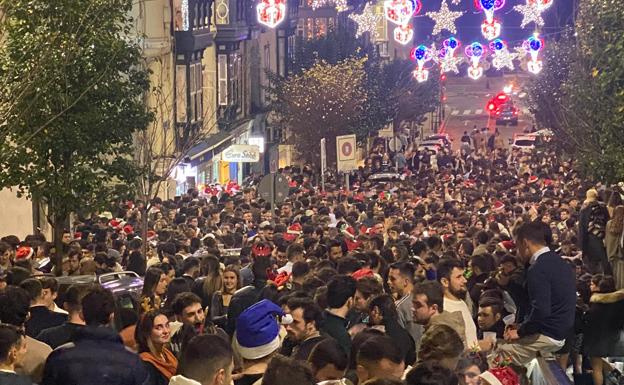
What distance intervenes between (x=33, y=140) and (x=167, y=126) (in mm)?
22262

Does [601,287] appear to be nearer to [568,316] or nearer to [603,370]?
[603,370]

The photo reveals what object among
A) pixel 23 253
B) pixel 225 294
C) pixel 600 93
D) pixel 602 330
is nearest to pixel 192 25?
pixel 600 93

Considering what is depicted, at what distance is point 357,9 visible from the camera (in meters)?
87.5

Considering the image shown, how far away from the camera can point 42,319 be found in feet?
40.4

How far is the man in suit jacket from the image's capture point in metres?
12.6

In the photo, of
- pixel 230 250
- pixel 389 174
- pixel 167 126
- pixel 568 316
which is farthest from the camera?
pixel 389 174

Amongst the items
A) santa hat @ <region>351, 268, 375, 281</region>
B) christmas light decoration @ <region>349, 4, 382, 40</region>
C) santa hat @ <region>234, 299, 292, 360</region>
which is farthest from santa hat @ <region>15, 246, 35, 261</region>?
christmas light decoration @ <region>349, 4, 382, 40</region>

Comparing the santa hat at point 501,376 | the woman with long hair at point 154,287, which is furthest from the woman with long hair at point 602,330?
the santa hat at point 501,376

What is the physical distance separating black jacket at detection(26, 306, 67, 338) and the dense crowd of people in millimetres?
11

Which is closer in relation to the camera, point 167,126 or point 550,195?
point 550,195

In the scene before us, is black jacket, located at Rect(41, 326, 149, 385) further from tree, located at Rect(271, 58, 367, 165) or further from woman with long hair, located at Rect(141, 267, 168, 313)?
tree, located at Rect(271, 58, 367, 165)

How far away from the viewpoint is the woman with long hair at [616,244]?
21.9m

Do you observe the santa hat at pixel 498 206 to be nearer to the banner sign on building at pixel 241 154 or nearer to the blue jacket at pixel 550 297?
the banner sign on building at pixel 241 154

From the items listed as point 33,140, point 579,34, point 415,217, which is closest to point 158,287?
point 33,140
